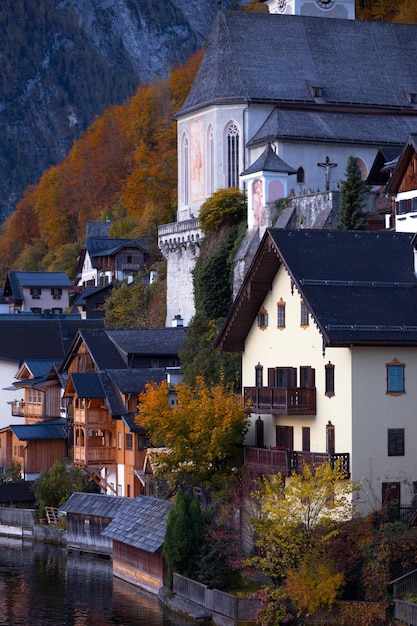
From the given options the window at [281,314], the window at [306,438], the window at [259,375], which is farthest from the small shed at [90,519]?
→ the window at [281,314]

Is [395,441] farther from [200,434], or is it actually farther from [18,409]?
[18,409]

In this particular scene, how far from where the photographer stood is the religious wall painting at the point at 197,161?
310 feet

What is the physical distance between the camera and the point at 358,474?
48.2 m

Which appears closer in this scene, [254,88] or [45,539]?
[45,539]

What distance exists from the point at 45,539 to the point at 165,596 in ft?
60.2

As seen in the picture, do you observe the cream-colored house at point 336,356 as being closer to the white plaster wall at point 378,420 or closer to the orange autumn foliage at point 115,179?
the white plaster wall at point 378,420

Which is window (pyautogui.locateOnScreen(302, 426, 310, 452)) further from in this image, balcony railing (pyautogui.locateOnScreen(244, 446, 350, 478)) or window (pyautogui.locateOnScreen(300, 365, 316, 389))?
window (pyautogui.locateOnScreen(300, 365, 316, 389))

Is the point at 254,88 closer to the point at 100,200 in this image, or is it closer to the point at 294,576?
the point at 294,576

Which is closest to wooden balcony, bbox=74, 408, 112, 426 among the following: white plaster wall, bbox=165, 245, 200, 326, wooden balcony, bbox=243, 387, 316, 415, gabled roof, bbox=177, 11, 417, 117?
white plaster wall, bbox=165, 245, 200, 326

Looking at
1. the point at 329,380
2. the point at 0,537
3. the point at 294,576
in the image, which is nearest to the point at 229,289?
the point at 0,537

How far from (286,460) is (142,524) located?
25.7 ft

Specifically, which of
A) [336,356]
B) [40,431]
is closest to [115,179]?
[40,431]

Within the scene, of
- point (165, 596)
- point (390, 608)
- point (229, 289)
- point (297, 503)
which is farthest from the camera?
point (229, 289)

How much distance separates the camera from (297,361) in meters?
52.2
